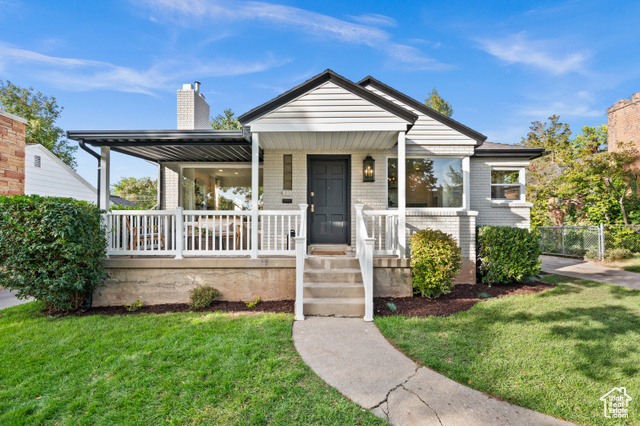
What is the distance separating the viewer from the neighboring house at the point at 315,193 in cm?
525

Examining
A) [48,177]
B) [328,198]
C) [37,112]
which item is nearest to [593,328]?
[328,198]

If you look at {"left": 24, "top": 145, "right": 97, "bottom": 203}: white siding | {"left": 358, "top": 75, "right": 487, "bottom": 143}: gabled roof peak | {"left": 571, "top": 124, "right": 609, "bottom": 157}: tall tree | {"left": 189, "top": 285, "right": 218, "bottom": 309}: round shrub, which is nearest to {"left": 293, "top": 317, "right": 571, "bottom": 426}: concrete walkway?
{"left": 189, "top": 285, "right": 218, "bottom": 309}: round shrub

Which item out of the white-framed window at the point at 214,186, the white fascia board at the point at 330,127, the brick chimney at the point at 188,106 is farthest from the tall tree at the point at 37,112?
the white fascia board at the point at 330,127

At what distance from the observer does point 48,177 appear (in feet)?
40.2

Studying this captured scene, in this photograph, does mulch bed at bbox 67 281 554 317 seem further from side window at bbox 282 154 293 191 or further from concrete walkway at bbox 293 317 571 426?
side window at bbox 282 154 293 191

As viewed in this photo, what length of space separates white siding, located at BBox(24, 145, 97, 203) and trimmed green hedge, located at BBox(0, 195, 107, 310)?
9917 mm

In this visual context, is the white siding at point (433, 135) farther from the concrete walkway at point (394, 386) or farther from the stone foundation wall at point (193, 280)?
the concrete walkway at point (394, 386)

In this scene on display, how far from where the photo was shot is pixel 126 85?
13984mm

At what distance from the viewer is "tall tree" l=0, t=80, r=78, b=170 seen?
18531mm

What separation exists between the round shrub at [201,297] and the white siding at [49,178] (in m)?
11.7

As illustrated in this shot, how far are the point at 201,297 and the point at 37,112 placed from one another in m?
25.2

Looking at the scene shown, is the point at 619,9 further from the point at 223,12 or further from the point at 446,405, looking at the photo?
the point at 446,405

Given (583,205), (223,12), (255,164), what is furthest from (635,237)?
(223,12)

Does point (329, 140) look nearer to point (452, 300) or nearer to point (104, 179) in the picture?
point (452, 300)
